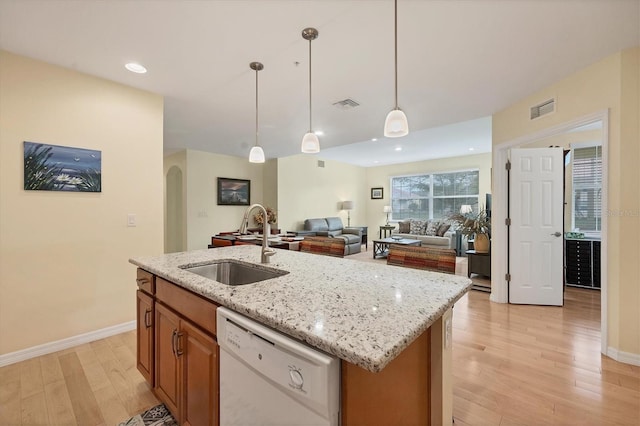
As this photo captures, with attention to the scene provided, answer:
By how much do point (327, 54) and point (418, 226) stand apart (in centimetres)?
611

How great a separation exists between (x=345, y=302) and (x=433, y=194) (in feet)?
25.9

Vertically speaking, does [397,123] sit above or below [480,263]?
above

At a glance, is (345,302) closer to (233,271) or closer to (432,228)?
(233,271)

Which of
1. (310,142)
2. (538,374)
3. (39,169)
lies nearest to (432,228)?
(538,374)

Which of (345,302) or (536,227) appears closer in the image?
(345,302)

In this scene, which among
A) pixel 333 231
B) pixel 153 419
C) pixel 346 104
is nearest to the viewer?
pixel 153 419

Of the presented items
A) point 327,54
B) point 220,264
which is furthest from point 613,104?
point 220,264

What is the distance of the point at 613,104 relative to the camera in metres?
2.29

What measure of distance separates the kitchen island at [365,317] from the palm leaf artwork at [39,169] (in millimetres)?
1543

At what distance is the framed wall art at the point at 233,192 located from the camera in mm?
6196

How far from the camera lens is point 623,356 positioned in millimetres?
2232

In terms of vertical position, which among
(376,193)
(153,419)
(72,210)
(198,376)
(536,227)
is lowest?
(153,419)

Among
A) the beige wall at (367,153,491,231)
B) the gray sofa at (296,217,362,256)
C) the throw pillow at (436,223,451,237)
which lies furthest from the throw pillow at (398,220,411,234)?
the beige wall at (367,153,491,231)

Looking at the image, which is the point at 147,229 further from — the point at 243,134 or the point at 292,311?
the point at 292,311
